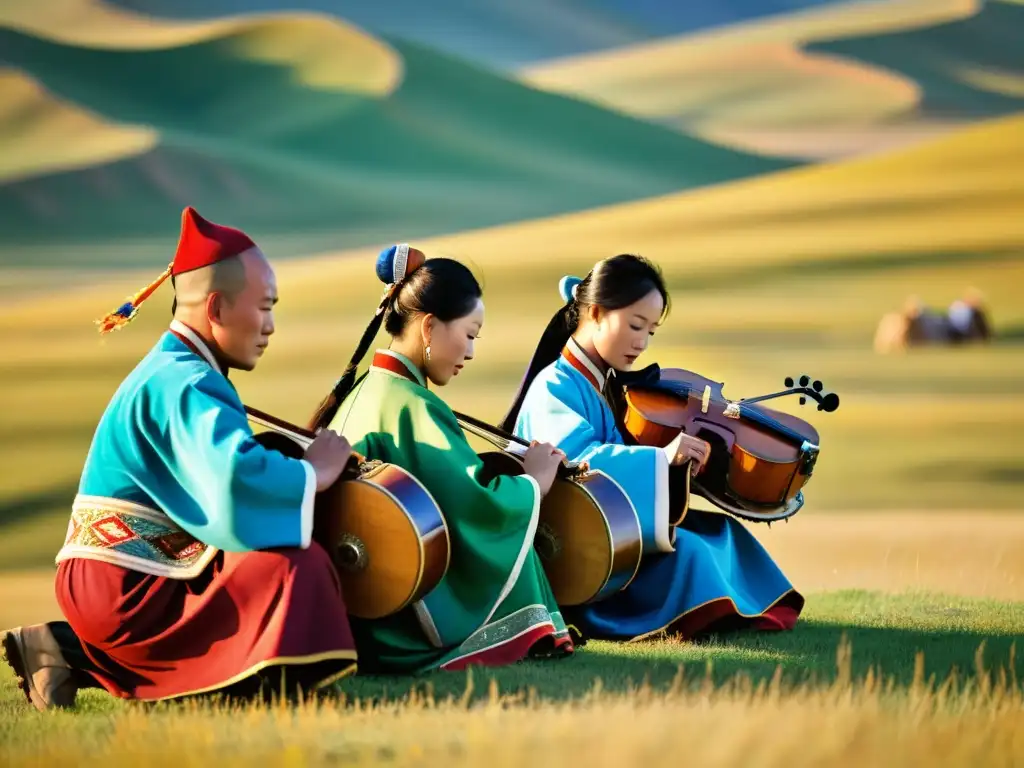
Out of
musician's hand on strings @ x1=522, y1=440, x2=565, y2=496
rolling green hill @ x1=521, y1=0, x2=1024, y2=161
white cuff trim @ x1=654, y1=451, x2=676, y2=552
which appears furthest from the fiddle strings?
rolling green hill @ x1=521, y1=0, x2=1024, y2=161

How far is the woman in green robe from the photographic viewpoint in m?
5.20

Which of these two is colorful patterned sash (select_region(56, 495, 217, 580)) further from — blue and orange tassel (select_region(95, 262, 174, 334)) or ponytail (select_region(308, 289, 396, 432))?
ponytail (select_region(308, 289, 396, 432))

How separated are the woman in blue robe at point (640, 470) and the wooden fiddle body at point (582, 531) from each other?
0.64 feet

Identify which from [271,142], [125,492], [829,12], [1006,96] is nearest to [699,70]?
[829,12]

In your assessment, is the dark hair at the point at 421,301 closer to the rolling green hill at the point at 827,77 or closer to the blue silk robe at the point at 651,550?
the blue silk robe at the point at 651,550

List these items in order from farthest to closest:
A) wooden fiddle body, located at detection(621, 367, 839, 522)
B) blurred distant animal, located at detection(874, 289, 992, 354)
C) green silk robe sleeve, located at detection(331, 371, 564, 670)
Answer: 1. blurred distant animal, located at detection(874, 289, 992, 354)
2. wooden fiddle body, located at detection(621, 367, 839, 522)
3. green silk robe sleeve, located at detection(331, 371, 564, 670)

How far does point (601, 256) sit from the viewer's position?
2531 centimetres

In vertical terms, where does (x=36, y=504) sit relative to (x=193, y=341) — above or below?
below

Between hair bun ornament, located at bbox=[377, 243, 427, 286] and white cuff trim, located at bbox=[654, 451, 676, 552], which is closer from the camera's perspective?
hair bun ornament, located at bbox=[377, 243, 427, 286]

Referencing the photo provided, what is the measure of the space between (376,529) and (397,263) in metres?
1.14

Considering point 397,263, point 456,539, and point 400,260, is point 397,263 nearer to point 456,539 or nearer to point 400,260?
point 400,260

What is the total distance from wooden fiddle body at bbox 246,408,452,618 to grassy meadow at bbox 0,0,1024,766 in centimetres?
33

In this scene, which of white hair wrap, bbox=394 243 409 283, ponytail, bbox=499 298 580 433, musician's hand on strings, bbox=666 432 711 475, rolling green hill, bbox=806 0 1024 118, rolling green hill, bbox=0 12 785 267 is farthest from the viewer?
rolling green hill, bbox=806 0 1024 118

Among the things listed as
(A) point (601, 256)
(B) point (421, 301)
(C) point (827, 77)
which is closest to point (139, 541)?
(B) point (421, 301)
